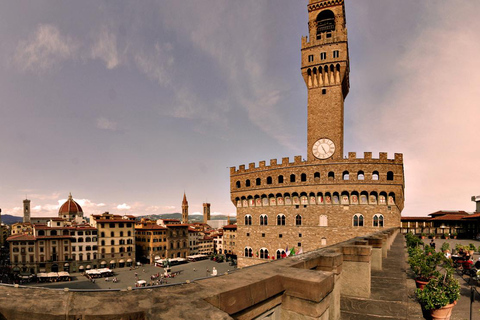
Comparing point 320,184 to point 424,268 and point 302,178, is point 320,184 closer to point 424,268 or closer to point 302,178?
point 302,178

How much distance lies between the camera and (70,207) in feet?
300

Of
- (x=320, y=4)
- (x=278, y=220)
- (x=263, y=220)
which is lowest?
(x=263, y=220)

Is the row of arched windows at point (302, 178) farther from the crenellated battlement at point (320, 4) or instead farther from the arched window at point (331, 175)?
the crenellated battlement at point (320, 4)

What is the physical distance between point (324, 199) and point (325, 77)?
56.4ft

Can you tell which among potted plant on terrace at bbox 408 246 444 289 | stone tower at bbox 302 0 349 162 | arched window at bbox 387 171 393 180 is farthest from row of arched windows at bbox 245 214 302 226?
potted plant on terrace at bbox 408 246 444 289

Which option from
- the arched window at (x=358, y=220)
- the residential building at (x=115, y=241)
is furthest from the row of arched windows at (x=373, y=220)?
the residential building at (x=115, y=241)

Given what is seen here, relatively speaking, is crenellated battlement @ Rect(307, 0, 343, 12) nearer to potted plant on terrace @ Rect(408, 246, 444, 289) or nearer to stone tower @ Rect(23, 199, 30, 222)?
potted plant on terrace @ Rect(408, 246, 444, 289)

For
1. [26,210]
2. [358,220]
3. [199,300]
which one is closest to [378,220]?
[358,220]

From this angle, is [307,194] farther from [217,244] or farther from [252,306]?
[217,244]

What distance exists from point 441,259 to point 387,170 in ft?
75.1

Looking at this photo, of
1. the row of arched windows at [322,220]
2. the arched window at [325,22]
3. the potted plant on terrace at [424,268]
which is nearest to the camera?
the potted plant on terrace at [424,268]

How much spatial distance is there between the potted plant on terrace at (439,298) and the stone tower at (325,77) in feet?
93.8

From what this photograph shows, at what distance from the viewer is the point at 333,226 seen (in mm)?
32312

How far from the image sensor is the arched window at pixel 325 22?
126 feet
